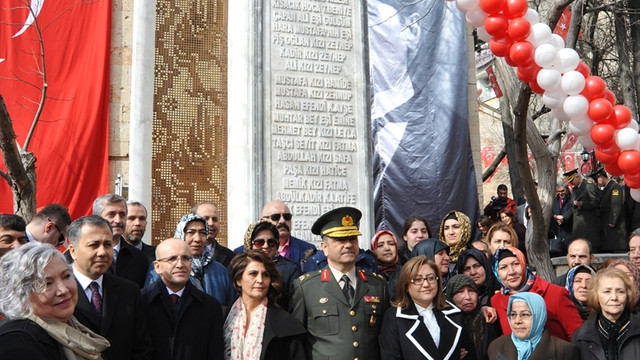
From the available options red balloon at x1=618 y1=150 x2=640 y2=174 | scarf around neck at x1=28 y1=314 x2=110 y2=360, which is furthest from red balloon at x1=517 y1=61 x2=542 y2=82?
scarf around neck at x1=28 y1=314 x2=110 y2=360

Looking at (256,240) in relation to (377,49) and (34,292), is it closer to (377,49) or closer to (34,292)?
(34,292)

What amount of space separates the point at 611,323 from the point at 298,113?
5316mm

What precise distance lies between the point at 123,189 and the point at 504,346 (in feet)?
18.6

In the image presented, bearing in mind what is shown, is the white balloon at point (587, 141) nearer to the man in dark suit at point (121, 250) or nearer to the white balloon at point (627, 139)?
the white balloon at point (627, 139)

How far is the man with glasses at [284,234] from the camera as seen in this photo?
648 cm

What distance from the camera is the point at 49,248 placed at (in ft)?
10.9

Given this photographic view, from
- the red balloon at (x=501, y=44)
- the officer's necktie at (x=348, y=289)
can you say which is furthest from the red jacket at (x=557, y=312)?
the red balloon at (x=501, y=44)

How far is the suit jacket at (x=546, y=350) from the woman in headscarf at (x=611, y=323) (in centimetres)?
9

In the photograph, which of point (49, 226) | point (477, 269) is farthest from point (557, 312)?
point (49, 226)

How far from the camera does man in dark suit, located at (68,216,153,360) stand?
4.32 meters

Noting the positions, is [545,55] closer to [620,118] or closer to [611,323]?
[620,118]

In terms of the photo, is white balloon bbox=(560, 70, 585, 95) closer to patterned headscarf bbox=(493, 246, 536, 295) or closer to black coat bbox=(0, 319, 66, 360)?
patterned headscarf bbox=(493, 246, 536, 295)

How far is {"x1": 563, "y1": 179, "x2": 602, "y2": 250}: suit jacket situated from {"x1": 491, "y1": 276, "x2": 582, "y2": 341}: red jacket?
5.41m

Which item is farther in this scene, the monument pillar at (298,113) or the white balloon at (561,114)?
the monument pillar at (298,113)
